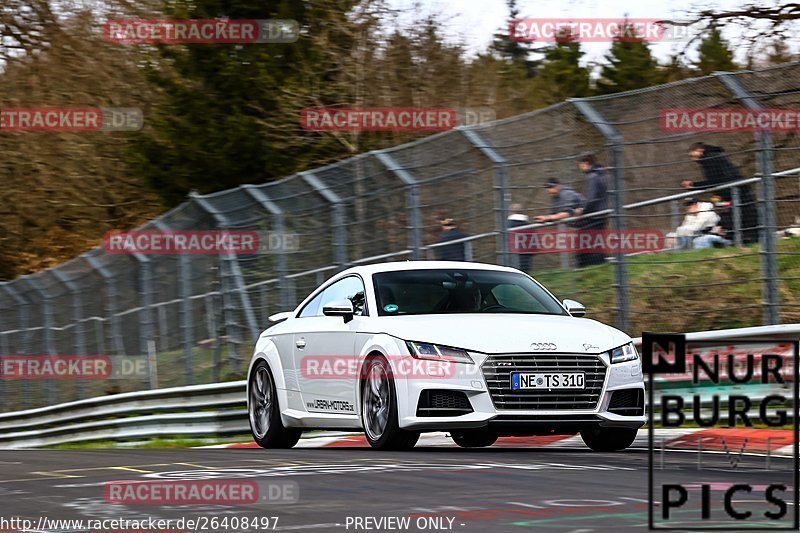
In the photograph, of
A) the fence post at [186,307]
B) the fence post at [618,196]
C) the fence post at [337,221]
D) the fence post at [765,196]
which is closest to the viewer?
the fence post at [765,196]

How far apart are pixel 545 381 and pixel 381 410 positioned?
4.15 ft

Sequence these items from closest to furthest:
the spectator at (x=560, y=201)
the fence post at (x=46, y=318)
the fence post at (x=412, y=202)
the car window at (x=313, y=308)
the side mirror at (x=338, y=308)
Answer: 1. the side mirror at (x=338, y=308)
2. the car window at (x=313, y=308)
3. the spectator at (x=560, y=201)
4. the fence post at (x=412, y=202)
5. the fence post at (x=46, y=318)

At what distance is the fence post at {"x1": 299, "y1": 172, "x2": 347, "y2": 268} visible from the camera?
56.5 feet

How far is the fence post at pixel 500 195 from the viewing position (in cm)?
1464

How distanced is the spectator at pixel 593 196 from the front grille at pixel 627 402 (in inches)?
133

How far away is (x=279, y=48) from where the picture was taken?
31.9 m

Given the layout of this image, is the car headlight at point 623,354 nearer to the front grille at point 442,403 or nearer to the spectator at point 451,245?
the front grille at point 442,403

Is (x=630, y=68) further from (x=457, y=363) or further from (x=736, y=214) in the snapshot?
(x=457, y=363)

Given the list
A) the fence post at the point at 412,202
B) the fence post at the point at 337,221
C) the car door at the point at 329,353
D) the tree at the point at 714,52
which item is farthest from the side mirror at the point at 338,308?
the tree at the point at 714,52

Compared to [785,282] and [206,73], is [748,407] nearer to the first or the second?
[785,282]

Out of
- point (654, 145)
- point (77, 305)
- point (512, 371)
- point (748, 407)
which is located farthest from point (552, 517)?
point (77, 305)

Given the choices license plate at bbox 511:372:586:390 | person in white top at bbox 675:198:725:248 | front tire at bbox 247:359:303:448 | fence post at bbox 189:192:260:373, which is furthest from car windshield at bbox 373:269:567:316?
fence post at bbox 189:192:260:373

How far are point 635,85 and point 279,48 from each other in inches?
932

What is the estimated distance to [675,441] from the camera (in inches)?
410
